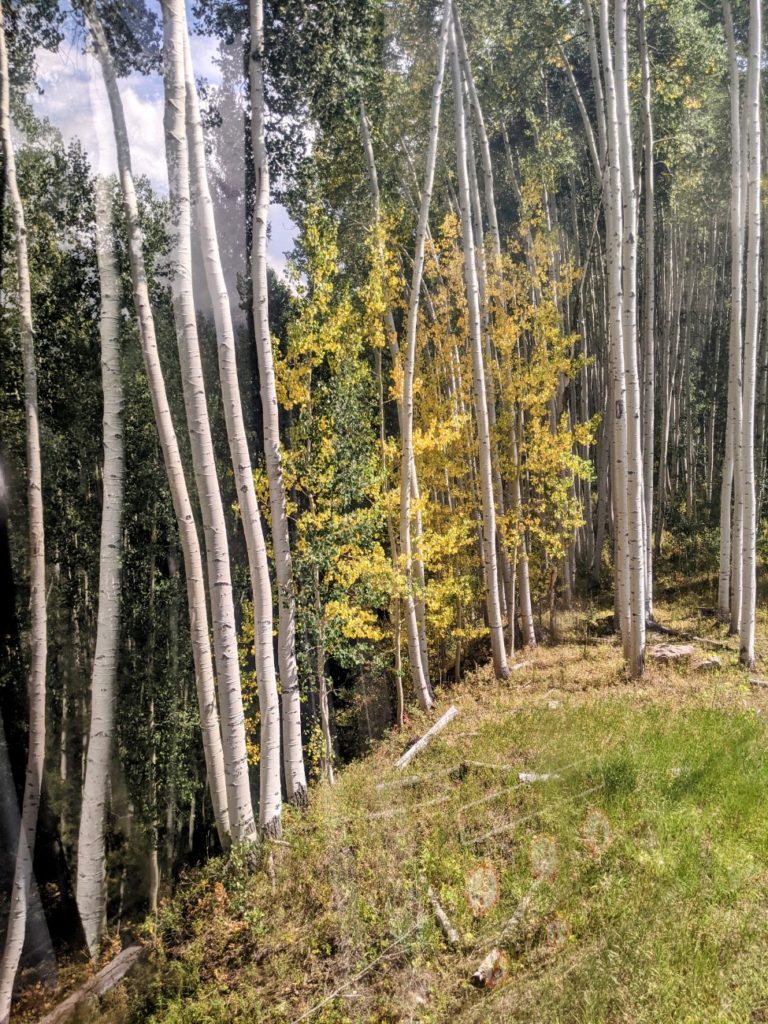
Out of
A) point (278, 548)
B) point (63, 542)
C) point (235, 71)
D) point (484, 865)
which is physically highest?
point (235, 71)

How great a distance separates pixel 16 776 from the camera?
4.25m

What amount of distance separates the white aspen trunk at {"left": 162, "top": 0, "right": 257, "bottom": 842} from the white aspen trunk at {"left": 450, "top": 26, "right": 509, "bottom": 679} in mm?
4473

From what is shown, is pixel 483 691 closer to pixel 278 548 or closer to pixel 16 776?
pixel 278 548

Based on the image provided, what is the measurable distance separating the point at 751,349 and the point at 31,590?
29.0 feet

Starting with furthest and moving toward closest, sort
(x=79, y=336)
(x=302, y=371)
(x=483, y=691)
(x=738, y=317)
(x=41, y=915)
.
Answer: (x=483, y=691)
(x=738, y=317)
(x=302, y=371)
(x=79, y=336)
(x=41, y=915)

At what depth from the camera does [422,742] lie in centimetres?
743

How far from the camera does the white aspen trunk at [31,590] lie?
160 inches

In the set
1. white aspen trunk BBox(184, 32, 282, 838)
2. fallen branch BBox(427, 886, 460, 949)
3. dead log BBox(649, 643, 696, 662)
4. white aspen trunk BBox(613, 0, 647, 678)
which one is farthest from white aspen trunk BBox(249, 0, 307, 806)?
dead log BBox(649, 643, 696, 662)

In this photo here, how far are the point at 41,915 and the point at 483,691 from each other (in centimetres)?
686

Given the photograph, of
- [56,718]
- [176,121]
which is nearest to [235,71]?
[176,121]

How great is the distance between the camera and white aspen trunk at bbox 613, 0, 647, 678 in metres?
7.29

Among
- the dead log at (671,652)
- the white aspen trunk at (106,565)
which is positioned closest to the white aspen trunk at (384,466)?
the dead log at (671,652)

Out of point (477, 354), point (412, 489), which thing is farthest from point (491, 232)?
point (412, 489)

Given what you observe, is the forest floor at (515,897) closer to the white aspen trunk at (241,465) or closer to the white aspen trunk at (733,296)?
the white aspen trunk at (241,465)
